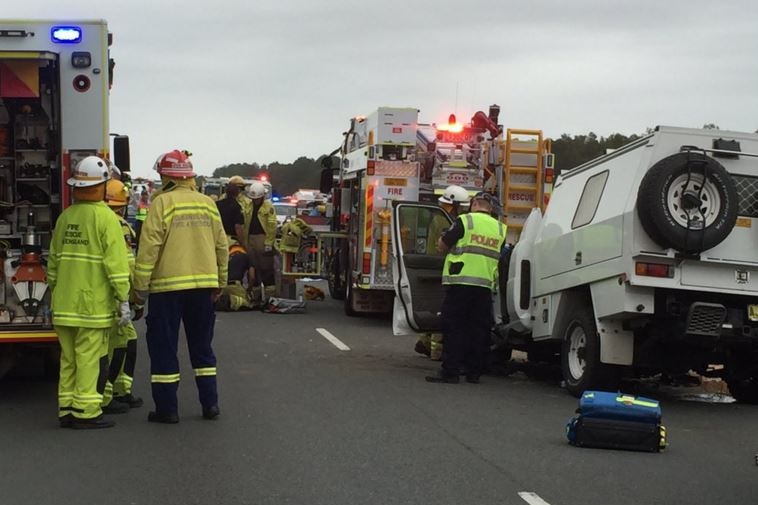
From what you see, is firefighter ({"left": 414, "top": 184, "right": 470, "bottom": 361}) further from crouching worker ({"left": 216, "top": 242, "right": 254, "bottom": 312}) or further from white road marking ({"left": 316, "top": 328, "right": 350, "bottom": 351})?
crouching worker ({"left": 216, "top": 242, "right": 254, "bottom": 312})

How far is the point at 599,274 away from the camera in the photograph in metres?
9.75

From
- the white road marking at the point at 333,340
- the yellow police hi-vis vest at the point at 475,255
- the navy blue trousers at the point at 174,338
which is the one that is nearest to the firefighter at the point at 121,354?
the navy blue trousers at the point at 174,338

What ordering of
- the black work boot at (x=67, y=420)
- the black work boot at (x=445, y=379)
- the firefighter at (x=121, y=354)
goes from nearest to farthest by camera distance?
the black work boot at (x=67, y=420), the firefighter at (x=121, y=354), the black work boot at (x=445, y=379)

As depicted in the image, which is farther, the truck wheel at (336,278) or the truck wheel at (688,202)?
the truck wheel at (336,278)

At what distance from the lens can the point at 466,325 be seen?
11.0 metres

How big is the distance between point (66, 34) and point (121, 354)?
2.75 meters

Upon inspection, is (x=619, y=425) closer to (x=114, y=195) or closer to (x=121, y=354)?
(x=121, y=354)

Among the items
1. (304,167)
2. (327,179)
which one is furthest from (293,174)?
(327,179)

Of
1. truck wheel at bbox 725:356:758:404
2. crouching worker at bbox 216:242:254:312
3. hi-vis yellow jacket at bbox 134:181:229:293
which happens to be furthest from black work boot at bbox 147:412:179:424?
crouching worker at bbox 216:242:254:312

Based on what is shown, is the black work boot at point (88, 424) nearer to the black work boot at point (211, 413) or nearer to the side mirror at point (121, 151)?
the black work boot at point (211, 413)

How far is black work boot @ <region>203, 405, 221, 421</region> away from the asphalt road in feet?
0.19

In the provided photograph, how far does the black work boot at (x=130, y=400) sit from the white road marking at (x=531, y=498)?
3.82 meters

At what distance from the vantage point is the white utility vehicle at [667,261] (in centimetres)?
917

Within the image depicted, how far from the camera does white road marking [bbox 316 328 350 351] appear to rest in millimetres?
13476
